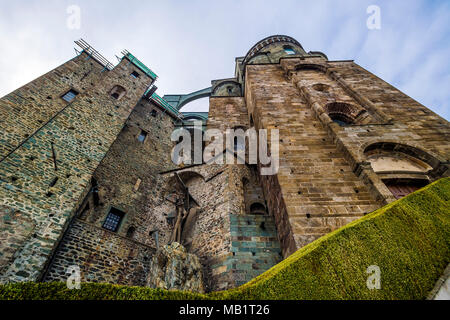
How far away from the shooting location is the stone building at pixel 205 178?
6.05 m

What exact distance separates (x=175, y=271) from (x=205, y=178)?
562 cm

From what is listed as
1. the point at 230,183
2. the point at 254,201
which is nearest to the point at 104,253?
the point at 230,183

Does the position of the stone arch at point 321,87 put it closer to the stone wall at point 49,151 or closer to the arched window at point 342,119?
the arched window at point 342,119

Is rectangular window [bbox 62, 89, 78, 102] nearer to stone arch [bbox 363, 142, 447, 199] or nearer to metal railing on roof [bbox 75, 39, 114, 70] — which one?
metal railing on roof [bbox 75, 39, 114, 70]

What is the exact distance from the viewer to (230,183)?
9680 mm

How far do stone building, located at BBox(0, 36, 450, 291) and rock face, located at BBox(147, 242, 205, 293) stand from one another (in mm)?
558

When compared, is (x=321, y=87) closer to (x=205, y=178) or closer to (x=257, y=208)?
(x=257, y=208)

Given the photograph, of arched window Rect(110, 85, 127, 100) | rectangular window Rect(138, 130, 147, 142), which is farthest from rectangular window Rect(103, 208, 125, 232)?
arched window Rect(110, 85, 127, 100)

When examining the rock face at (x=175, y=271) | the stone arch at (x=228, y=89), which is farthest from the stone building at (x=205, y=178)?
the stone arch at (x=228, y=89)

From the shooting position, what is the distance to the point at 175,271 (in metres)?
6.35

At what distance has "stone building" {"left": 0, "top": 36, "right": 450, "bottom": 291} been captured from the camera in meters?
→ 6.05
